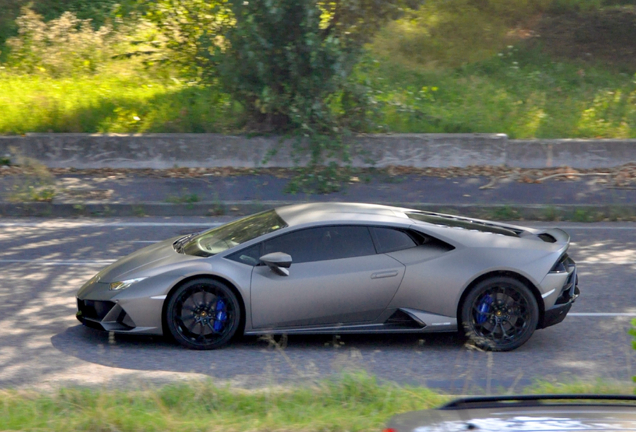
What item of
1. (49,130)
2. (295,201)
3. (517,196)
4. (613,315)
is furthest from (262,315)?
(49,130)

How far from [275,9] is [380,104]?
3056 millimetres

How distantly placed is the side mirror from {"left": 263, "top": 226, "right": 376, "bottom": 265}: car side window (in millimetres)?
157

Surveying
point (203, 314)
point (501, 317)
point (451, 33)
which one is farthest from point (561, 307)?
point (451, 33)

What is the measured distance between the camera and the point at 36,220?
12.4 m

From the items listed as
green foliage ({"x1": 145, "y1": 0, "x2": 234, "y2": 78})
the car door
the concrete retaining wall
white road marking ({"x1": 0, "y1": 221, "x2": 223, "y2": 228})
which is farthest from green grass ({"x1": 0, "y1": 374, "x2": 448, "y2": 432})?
green foliage ({"x1": 145, "y1": 0, "x2": 234, "y2": 78})

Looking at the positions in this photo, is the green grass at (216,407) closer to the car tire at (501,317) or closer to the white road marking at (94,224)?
the car tire at (501,317)

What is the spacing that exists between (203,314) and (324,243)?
1.20 metres

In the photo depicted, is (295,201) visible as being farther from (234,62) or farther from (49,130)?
(49,130)

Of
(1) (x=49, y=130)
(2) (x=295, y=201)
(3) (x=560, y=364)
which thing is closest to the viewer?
(3) (x=560, y=364)

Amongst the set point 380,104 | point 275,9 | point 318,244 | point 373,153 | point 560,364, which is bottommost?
point 560,364

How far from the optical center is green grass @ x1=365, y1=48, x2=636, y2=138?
642 inches

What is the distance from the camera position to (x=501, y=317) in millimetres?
6547

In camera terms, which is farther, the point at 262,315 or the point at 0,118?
the point at 0,118

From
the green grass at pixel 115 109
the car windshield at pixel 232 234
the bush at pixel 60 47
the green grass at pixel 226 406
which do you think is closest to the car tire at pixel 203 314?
the car windshield at pixel 232 234
